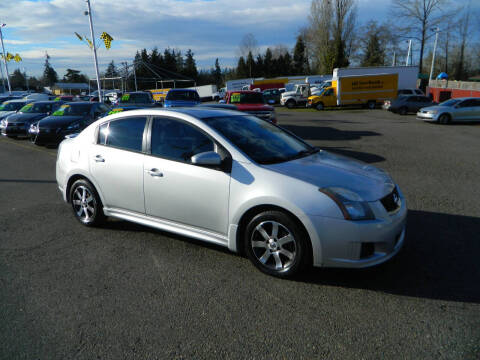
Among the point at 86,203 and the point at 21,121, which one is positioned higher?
the point at 21,121

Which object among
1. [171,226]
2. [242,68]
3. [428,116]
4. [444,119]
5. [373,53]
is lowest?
[444,119]

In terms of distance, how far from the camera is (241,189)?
135 inches

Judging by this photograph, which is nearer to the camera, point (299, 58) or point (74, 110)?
point (74, 110)

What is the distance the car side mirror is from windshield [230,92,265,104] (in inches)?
463

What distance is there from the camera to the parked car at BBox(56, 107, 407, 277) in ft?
10.3

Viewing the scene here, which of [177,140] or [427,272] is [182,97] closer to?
[177,140]

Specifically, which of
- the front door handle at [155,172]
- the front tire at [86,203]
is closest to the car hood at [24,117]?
the front tire at [86,203]

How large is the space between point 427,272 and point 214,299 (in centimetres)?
215

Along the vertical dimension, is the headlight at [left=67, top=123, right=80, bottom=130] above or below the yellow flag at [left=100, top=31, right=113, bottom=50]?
below

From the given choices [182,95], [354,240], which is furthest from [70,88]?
[354,240]

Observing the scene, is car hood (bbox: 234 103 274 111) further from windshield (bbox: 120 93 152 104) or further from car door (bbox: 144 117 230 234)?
car door (bbox: 144 117 230 234)

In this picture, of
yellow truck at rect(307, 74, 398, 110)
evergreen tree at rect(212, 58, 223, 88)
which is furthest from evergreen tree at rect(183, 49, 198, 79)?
yellow truck at rect(307, 74, 398, 110)

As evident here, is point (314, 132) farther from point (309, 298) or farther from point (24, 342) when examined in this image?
point (24, 342)

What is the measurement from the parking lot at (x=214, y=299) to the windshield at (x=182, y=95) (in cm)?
1172
